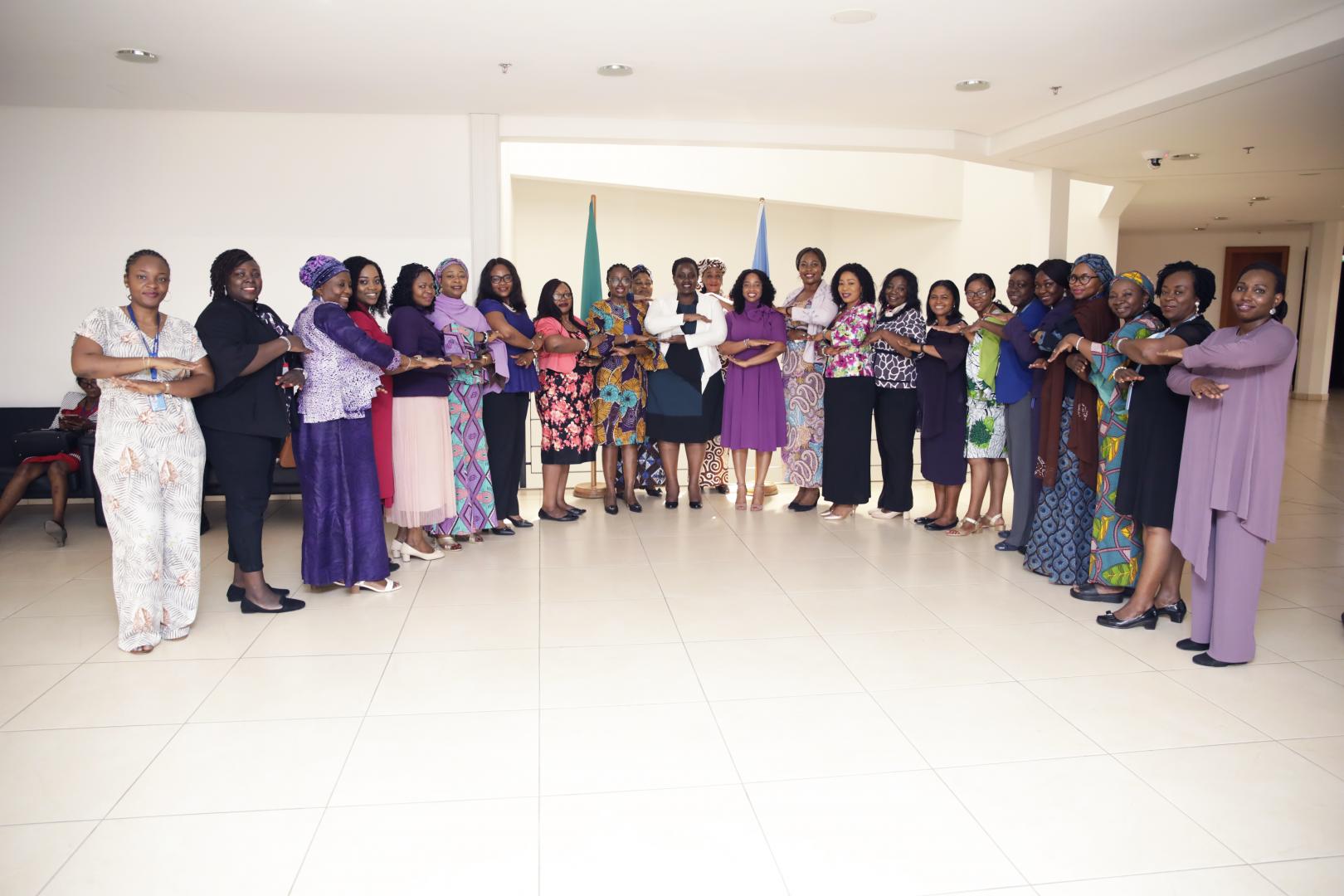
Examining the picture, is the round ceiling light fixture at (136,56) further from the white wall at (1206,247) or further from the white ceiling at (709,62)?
the white wall at (1206,247)

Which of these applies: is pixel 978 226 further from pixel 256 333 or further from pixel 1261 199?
pixel 256 333

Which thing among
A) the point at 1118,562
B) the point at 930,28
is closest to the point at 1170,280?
the point at 1118,562

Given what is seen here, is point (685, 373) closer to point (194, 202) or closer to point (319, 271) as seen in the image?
point (319, 271)

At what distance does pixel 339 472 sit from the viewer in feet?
14.2

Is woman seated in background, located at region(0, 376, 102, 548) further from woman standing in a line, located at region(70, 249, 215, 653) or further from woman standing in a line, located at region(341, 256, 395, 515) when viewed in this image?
woman standing in a line, located at region(70, 249, 215, 653)

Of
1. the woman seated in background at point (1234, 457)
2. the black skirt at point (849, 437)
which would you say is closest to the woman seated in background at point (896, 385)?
the black skirt at point (849, 437)

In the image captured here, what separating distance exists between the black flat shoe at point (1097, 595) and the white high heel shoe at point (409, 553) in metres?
3.43

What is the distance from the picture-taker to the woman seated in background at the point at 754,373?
6332mm

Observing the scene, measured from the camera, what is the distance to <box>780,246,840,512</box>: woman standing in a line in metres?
6.37

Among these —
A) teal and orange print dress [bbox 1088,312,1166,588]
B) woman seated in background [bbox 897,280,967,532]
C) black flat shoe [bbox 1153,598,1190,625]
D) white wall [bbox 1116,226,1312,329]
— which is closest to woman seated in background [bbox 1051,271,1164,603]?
teal and orange print dress [bbox 1088,312,1166,588]

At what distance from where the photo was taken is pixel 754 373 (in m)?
6.41

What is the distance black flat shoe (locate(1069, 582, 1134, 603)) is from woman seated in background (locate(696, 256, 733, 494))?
Answer: 2785 millimetres

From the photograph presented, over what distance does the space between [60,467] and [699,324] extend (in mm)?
4237

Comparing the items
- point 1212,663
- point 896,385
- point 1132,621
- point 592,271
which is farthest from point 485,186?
point 1212,663
